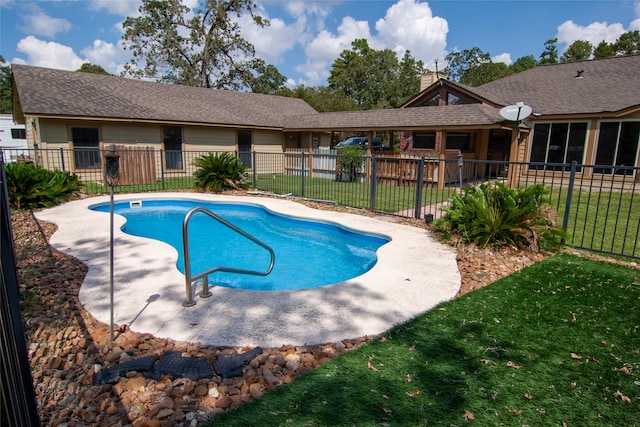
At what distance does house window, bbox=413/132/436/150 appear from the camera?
58.4 ft

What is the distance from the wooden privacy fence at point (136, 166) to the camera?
1421cm

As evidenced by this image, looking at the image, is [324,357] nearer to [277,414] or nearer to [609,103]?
[277,414]

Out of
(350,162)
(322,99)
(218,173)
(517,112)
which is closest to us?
(517,112)

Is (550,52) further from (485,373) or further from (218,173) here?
(485,373)

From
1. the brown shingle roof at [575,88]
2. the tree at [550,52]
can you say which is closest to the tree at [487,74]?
the tree at [550,52]

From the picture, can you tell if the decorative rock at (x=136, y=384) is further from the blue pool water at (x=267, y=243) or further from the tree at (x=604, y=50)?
the tree at (x=604, y=50)

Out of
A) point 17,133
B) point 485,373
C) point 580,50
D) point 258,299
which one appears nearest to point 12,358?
point 258,299

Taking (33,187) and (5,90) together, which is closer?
(33,187)

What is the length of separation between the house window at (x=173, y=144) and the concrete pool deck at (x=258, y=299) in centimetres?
1093

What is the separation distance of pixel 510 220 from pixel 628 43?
5383 cm

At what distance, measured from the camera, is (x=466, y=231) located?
636 centimetres

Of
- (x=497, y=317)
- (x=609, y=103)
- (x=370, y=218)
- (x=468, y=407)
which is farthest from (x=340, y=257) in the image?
(x=609, y=103)

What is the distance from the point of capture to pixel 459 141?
17.6 meters

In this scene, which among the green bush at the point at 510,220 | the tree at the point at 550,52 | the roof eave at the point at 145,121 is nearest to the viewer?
the green bush at the point at 510,220
